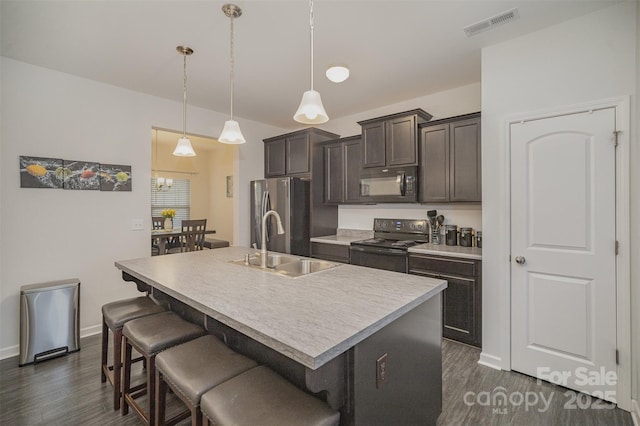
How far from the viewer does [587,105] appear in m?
2.10

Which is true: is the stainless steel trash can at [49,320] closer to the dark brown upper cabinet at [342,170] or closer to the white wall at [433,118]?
the dark brown upper cabinet at [342,170]

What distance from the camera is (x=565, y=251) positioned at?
2.20 m

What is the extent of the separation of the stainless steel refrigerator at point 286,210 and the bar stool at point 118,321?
80.1 inches

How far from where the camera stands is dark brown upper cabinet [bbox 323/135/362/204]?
159 inches

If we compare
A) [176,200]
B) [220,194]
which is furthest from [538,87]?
[176,200]

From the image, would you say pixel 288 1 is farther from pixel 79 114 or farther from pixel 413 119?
pixel 79 114

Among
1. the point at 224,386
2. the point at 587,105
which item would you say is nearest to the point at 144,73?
the point at 224,386

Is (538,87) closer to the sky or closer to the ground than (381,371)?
closer to the sky

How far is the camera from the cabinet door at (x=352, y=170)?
402 cm

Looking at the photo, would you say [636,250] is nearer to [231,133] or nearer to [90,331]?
[231,133]

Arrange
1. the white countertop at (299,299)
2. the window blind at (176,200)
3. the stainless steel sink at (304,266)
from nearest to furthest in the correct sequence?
the white countertop at (299,299) < the stainless steel sink at (304,266) < the window blind at (176,200)

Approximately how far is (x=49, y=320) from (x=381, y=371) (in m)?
3.13

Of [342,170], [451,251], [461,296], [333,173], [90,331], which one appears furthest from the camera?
[333,173]

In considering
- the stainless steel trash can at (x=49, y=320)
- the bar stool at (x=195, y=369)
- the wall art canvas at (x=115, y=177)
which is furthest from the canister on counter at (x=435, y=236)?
the stainless steel trash can at (x=49, y=320)
